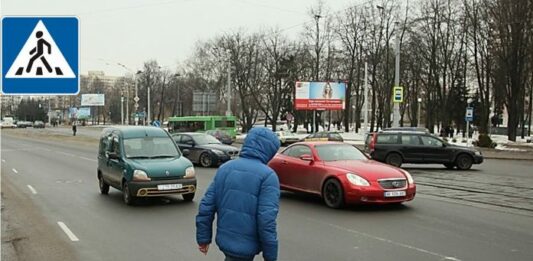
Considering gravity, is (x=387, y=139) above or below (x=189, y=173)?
above

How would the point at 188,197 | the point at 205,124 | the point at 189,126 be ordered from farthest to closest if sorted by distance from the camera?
the point at 189,126 → the point at 205,124 → the point at 188,197

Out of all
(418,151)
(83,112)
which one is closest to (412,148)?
(418,151)

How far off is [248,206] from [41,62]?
3.26 meters

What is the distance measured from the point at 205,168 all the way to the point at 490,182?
10839 mm

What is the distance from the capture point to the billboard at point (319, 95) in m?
59.7

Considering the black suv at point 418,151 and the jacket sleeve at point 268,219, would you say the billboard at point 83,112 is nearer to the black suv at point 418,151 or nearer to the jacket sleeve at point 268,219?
the black suv at point 418,151

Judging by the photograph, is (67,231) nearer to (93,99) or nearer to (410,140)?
(410,140)

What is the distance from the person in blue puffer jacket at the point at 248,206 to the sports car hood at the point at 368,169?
7.62 meters

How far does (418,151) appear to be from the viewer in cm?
2405

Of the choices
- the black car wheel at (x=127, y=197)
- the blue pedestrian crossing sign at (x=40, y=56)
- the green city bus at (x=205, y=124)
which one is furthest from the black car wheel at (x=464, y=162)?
the green city bus at (x=205, y=124)

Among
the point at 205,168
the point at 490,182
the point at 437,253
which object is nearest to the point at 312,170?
the point at 437,253

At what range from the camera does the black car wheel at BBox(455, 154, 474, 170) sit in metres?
23.7

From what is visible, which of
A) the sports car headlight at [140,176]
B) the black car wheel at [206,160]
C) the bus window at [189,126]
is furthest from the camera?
the bus window at [189,126]

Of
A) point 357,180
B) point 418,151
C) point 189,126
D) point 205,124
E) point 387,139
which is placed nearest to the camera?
point 357,180
